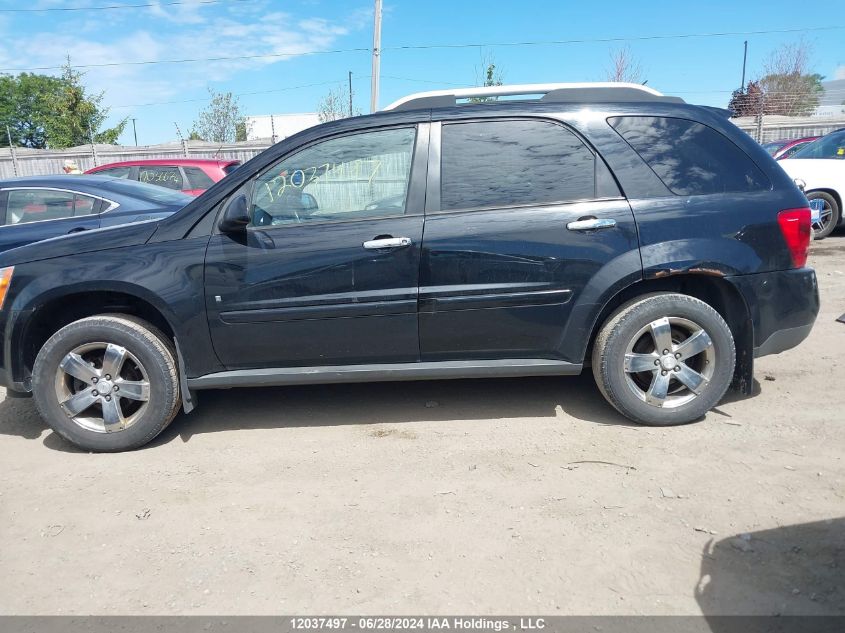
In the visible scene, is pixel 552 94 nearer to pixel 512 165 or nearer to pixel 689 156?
pixel 512 165

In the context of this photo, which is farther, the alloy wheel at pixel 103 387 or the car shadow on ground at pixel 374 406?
the car shadow on ground at pixel 374 406

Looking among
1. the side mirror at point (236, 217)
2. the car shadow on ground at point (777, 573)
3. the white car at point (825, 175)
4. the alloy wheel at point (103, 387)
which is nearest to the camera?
the car shadow on ground at point (777, 573)

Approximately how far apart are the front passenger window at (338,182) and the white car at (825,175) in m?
8.18

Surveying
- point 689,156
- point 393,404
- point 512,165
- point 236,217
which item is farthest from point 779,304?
point 236,217

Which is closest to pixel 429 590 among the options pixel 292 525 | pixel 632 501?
pixel 292 525

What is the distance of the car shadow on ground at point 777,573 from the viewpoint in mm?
2361

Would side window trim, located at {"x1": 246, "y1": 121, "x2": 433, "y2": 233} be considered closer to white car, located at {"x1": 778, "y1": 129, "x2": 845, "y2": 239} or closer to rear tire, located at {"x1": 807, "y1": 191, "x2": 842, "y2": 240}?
white car, located at {"x1": 778, "y1": 129, "x2": 845, "y2": 239}

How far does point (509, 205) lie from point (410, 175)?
0.59 m

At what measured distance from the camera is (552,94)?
4.06 m

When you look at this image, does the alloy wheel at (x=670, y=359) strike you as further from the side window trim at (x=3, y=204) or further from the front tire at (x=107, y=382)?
the side window trim at (x=3, y=204)

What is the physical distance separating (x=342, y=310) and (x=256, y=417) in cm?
110

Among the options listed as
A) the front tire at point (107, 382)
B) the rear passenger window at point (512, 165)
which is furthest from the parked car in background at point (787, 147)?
the front tire at point (107, 382)

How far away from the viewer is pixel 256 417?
430 cm

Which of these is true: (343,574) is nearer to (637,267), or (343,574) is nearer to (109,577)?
(109,577)
